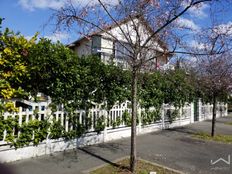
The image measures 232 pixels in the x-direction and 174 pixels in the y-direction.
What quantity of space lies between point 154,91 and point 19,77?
6769mm

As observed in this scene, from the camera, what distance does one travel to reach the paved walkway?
618 cm

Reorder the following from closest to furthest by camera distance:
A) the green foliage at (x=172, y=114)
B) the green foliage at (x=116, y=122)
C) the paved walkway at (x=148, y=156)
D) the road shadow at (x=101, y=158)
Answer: the paved walkway at (x=148, y=156)
the road shadow at (x=101, y=158)
the green foliage at (x=116, y=122)
the green foliage at (x=172, y=114)

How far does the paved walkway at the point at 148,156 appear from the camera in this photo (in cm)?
618

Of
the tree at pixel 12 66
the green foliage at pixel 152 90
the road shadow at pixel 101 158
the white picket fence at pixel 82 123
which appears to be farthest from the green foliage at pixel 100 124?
the tree at pixel 12 66

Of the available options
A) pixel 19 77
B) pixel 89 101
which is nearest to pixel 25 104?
pixel 19 77

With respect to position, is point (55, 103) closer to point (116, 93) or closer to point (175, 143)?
point (116, 93)

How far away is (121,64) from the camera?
31.8 feet

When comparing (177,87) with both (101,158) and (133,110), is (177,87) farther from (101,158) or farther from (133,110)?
(133,110)

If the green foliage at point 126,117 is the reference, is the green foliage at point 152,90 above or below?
above

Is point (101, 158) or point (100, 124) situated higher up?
point (100, 124)

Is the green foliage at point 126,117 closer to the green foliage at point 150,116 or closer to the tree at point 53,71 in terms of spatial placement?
the green foliage at point 150,116

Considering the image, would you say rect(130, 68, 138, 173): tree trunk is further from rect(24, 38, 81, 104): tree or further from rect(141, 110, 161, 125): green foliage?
rect(141, 110, 161, 125): green foliage

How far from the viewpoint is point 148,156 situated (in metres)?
7.57

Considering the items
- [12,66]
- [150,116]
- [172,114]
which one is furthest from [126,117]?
[12,66]
